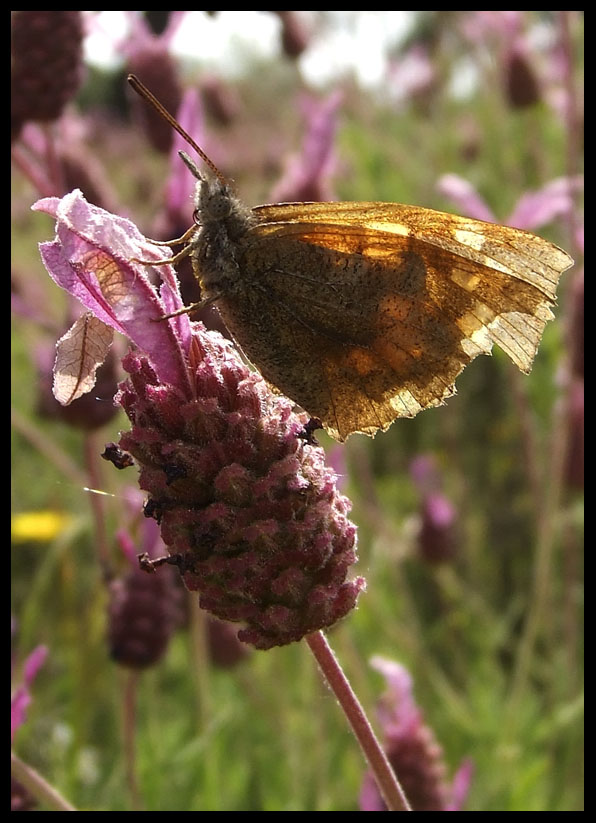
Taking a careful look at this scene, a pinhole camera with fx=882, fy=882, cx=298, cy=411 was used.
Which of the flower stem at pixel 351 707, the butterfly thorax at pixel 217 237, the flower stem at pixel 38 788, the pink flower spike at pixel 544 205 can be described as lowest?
the flower stem at pixel 351 707

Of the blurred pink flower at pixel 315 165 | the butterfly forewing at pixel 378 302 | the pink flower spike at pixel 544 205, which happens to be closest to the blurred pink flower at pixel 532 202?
the pink flower spike at pixel 544 205

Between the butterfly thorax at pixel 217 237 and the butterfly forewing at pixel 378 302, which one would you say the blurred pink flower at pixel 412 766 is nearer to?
the butterfly forewing at pixel 378 302

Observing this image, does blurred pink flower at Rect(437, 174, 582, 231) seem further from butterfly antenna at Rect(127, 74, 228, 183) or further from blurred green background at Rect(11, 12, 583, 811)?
butterfly antenna at Rect(127, 74, 228, 183)

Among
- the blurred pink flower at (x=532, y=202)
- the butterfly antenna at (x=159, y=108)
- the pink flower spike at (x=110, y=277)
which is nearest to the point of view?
the pink flower spike at (x=110, y=277)

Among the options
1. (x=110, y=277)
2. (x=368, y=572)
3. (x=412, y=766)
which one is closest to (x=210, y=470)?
(x=110, y=277)

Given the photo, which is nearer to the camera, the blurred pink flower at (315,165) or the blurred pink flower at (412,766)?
the blurred pink flower at (412,766)

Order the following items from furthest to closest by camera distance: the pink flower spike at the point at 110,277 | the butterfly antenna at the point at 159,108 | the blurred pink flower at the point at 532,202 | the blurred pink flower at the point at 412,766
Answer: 1. the blurred pink flower at the point at 532,202
2. the blurred pink flower at the point at 412,766
3. the butterfly antenna at the point at 159,108
4. the pink flower spike at the point at 110,277

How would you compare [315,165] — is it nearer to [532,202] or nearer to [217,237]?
[532,202]

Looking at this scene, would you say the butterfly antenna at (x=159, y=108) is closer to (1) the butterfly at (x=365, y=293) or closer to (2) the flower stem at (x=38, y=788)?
(1) the butterfly at (x=365, y=293)

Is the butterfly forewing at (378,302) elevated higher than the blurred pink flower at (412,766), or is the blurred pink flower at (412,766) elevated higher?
the butterfly forewing at (378,302)
